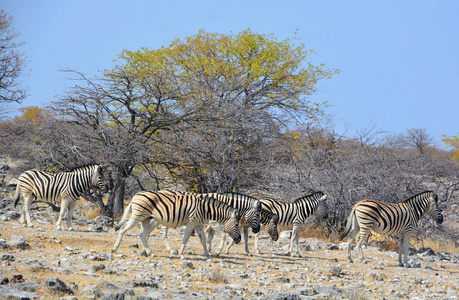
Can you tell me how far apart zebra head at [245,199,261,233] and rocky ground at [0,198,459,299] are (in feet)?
2.53

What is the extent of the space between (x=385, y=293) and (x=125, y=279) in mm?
4838

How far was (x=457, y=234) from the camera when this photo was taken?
59.9ft

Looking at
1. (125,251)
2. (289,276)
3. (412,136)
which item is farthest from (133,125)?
(412,136)

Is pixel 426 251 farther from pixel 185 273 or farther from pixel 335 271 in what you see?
pixel 185 273

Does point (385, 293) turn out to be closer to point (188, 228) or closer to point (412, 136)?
point (188, 228)

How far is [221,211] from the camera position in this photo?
11867 mm

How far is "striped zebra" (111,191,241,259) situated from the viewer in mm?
11383

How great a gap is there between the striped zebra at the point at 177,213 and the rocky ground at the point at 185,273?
598mm

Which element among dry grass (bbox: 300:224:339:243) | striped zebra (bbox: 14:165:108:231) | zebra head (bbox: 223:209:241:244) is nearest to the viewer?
zebra head (bbox: 223:209:241:244)

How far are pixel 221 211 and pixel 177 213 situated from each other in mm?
1056

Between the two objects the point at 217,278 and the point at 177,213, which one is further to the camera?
the point at 177,213

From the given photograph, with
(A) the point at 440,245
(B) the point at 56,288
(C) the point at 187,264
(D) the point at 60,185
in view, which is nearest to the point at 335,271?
(C) the point at 187,264

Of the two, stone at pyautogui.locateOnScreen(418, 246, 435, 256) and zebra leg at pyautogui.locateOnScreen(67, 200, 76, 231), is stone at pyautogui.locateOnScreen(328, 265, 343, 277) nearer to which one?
stone at pyautogui.locateOnScreen(418, 246, 435, 256)

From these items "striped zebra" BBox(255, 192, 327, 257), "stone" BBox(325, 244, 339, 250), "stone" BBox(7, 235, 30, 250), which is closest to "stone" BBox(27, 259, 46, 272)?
"stone" BBox(7, 235, 30, 250)
